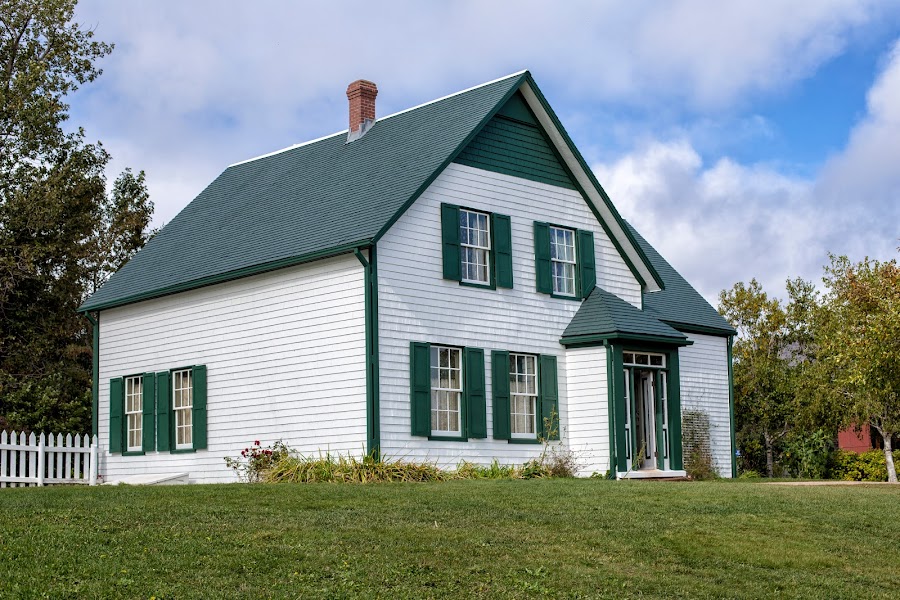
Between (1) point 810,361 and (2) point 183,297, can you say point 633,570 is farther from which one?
(1) point 810,361

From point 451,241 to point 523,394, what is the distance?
3351mm

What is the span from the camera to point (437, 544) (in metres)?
10.9

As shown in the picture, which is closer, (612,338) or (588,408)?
(612,338)

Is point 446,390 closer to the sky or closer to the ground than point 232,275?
closer to the ground

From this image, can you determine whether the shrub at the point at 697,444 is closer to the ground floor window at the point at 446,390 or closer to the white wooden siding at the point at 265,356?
the ground floor window at the point at 446,390

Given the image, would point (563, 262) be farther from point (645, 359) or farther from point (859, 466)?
point (859, 466)

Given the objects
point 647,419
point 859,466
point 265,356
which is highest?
point 265,356

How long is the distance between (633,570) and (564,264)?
42.7ft

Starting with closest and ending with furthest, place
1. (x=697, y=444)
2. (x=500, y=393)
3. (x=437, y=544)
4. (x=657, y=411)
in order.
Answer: (x=437, y=544)
(x=500, y=393)
(x=657, y=411)
(x=697, y=444)

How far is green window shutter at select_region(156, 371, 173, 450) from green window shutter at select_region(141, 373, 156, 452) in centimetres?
20

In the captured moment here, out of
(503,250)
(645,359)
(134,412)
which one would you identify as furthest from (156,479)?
(645,359)

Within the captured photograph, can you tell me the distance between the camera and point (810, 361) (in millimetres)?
36562

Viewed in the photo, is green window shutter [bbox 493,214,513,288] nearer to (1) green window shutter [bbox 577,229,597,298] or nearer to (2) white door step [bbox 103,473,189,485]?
(1) green window shutter [bbox 577,229,597,298]

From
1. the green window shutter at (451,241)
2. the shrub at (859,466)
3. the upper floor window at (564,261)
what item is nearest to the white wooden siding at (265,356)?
the green window shutter at (451,241)
